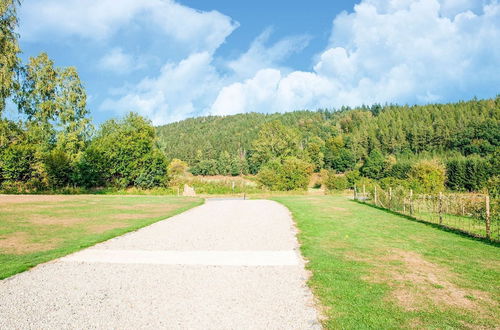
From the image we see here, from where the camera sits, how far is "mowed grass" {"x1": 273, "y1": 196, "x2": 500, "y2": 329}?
3.97m

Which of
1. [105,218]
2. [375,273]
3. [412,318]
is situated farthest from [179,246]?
→ [105,218]

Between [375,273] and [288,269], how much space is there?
1.66m

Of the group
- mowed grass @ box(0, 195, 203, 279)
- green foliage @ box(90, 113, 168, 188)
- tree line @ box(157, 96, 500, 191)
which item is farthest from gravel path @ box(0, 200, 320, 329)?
green foliage @ box(90, 113, 168, 188)

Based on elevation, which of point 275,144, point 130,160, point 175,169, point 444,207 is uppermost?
point 275,144

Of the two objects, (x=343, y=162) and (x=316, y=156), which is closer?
(x=316, y=156)

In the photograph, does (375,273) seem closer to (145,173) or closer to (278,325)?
(278,325)

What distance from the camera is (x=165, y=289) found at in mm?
5098

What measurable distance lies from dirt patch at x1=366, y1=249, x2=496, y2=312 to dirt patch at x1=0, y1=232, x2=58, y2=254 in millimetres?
8008

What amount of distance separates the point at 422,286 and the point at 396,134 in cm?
11701

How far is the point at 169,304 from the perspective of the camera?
447 cm

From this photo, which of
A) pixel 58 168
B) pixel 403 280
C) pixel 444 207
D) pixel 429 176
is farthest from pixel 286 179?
pixel 403 280

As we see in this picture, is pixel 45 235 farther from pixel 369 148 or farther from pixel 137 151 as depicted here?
pixel 369 148

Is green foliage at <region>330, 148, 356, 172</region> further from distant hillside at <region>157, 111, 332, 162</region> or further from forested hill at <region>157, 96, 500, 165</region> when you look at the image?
distant hillside at <region>157, 111, 332, 162</region>

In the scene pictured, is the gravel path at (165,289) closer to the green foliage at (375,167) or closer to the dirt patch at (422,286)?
the dirt patch at (422,286)
